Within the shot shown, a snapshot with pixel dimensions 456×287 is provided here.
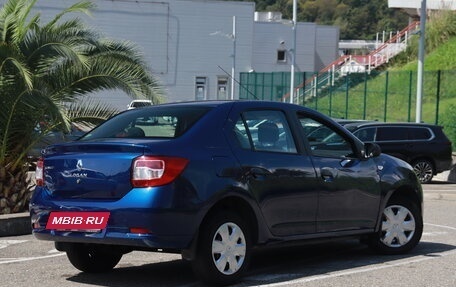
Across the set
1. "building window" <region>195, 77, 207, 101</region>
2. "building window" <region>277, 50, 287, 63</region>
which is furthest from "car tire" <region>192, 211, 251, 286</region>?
"building window" <region>277, 50, 287, 63</region>

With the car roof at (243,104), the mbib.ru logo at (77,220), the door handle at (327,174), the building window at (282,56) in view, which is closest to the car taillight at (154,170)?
the mbib.ru logo at (77,220)

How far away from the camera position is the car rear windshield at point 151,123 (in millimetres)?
8281

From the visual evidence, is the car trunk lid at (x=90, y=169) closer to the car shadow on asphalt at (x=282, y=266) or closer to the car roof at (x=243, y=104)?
the car shadow on asphalt at (x=282, y=266)

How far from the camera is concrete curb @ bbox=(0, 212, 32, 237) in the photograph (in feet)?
38.5

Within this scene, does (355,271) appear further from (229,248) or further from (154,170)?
(154,170)

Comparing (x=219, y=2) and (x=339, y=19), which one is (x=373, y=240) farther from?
(x=339, y=19)

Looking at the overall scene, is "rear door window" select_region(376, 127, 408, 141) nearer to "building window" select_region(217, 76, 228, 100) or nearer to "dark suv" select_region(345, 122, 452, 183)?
"dark suv" select_region(345, 122, 452, 183)

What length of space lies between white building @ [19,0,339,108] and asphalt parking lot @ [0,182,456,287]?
41.8 meters

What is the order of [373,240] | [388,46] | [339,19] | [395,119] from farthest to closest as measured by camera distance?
[339,19]
[388,46]
[395,119]
[373,240]

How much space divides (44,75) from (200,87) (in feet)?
A: 150

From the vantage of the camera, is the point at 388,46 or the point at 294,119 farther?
the point at 388,46

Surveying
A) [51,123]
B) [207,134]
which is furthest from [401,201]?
[51,123]

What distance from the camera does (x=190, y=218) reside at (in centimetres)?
764

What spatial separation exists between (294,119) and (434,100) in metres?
25.1
